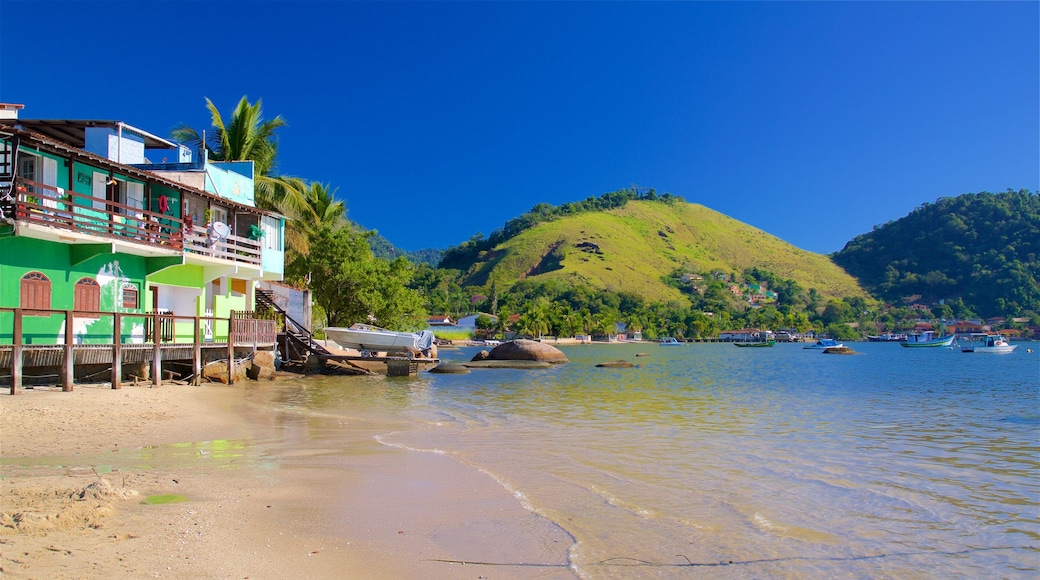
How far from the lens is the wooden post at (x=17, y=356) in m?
15.7

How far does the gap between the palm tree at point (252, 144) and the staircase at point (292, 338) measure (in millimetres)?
6008

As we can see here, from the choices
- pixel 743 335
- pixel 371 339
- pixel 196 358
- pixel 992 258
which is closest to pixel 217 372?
pixel 196 358

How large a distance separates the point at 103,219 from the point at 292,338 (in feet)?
46.0

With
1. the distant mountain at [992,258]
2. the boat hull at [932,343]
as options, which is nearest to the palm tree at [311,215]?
the boat hull at [932,343]

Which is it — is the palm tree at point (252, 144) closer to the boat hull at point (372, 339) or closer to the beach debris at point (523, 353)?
the boat hull at point (372, 339)

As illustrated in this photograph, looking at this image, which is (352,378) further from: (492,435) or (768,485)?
(768,485)

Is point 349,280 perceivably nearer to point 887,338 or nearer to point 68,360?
point 68,360

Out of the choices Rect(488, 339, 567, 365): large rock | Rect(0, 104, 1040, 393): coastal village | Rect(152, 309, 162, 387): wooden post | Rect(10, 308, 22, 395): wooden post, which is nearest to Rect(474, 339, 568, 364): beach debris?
Rect(488, 339, 567, 365): large rock

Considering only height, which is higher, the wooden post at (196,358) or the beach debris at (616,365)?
the wooden post at (196,358)

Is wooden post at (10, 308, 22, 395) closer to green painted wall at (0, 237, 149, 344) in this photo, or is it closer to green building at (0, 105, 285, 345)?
green building at (0, 105, 285, 345)

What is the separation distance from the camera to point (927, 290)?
7859 inches

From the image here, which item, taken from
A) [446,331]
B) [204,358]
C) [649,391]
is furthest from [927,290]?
[204,358]

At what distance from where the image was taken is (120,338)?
19.7 m

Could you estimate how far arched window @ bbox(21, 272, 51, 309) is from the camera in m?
18.0
